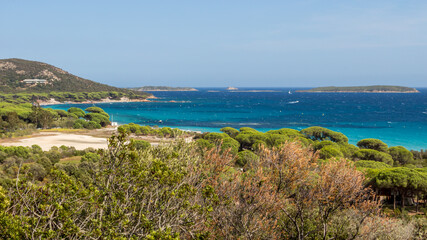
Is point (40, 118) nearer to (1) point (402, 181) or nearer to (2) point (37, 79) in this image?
(1) point (402, 181)

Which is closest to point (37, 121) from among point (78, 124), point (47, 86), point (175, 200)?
point (78, 124)

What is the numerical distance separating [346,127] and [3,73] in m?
144

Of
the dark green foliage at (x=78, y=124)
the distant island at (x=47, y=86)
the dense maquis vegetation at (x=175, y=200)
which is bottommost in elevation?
the dark green foliage at (x=78, y=124)

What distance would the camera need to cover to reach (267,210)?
7719 millimetres

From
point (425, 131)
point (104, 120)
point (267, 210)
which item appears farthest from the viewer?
point (104, 120)

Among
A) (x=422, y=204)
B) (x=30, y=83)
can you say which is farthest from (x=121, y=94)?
(x=422, y=204)

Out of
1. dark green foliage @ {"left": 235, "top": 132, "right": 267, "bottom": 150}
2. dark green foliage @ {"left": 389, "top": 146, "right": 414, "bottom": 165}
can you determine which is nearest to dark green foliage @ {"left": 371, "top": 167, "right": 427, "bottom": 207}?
dark green foliage @ {"left": 389, "top": 146, "right": 414, "bottom": 165}

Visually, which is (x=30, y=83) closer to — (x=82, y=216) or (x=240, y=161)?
(x=240, y=161)

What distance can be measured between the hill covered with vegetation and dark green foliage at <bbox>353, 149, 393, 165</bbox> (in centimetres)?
12802

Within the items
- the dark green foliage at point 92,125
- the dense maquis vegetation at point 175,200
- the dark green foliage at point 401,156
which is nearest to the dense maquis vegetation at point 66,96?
the dark green foliage at point 92,125

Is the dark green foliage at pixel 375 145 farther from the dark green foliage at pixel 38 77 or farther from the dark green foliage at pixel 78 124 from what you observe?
the dark green foliage at pixel 38 77

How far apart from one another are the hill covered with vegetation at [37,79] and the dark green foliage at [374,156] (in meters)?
128

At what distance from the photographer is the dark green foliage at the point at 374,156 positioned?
26.5 m

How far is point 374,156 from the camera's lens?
88.9ft
